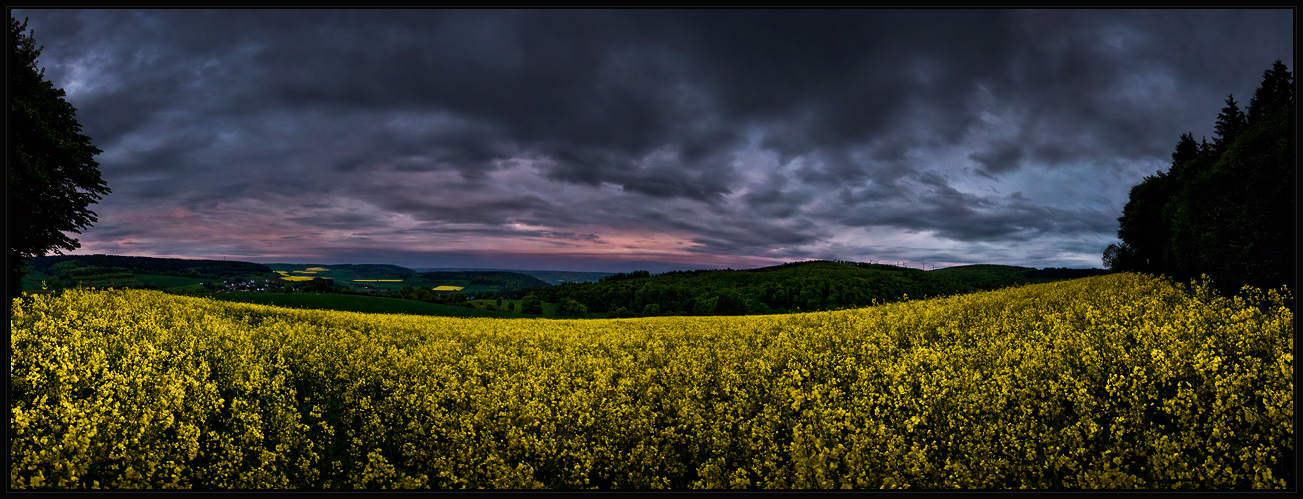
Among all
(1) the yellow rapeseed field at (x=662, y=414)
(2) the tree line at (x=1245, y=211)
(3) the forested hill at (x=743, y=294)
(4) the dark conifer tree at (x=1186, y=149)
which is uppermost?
(4) the dark conifer tree at (x=1186, y=149)

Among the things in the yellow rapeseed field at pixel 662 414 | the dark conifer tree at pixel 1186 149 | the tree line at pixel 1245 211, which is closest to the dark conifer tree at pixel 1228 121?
A: the dark conifer tree at pixel 1186 149

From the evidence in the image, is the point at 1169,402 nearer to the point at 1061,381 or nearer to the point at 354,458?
the point at 1061,381

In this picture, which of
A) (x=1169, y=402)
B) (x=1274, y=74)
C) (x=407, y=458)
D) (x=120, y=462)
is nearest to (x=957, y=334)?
(x=1169, y=402)

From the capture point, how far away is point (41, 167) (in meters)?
13.4

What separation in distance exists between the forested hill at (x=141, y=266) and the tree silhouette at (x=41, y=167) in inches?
50.9

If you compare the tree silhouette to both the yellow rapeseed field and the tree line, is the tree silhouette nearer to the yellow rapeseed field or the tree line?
the yellow rapeseed field

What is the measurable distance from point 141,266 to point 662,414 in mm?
40224

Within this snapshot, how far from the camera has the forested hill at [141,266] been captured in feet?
54.2

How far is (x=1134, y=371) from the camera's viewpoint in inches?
277

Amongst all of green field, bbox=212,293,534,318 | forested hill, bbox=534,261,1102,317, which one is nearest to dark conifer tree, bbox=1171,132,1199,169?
forested hill, bbox=534,261,1102,317

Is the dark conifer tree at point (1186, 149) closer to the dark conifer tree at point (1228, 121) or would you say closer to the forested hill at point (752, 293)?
the dark conifer tree at point (1228, 121)

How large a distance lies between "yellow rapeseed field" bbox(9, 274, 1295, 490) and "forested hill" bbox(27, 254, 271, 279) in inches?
350

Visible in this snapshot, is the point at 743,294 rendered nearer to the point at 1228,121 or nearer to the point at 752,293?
the point at 752,293

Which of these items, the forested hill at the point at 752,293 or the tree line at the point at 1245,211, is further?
the forested hill at the point at 752,293
